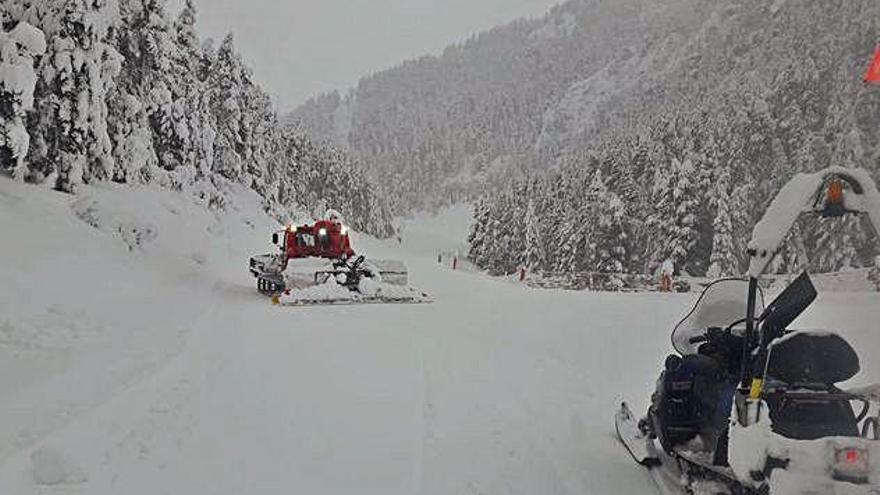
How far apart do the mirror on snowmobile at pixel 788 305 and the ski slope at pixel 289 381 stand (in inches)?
65.5

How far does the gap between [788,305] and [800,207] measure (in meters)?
0.72

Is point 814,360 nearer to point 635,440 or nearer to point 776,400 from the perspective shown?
point 776,400

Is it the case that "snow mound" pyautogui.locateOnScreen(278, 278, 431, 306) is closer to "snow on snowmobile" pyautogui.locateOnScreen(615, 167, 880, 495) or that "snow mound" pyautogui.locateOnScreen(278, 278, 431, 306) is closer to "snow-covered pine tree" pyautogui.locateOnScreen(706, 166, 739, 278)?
"snow on snowmobile" pyautogui.locateOnScreen(615, 167, 880, 495)

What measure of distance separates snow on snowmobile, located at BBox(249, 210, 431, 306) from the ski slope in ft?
3.88

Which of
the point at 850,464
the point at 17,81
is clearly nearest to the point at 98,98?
the point at 17,81

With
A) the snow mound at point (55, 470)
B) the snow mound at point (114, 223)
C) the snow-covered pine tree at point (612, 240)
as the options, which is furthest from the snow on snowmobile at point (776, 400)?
the snow-covered pine tree at point (612, 240)

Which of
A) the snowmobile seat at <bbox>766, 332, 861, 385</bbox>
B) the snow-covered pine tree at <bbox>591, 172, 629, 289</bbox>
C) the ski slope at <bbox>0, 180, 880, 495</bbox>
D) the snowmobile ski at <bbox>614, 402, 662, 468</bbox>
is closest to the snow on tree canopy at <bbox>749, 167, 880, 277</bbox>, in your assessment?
the snowmobile seat at <bbox>766, 332, 861, 385</bbox>

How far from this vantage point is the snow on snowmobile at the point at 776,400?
14.5 feet

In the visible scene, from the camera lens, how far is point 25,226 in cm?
1492

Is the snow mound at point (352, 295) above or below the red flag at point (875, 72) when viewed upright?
below

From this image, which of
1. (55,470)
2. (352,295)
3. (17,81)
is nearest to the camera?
(55,470)

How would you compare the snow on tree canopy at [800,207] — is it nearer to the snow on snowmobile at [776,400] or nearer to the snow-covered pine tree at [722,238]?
the snow on snowmobile at [776,400]

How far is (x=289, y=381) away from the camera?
A: 8.91 m

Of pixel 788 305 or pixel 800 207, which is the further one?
pixel 788 305
